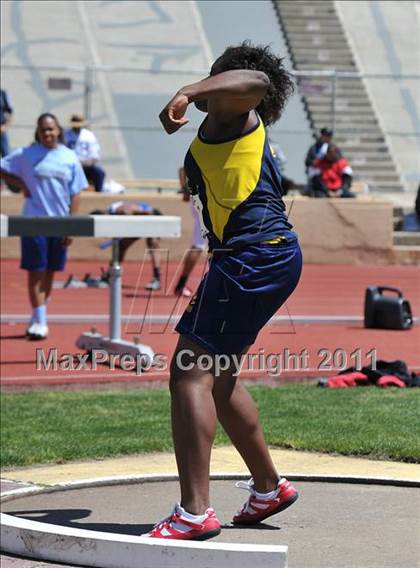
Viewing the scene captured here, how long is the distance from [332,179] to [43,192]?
11.6 metres

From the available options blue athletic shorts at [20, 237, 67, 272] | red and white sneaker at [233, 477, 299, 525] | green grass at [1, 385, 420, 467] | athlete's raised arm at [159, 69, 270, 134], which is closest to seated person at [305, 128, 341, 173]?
blue athletic shorts at [20, 237, 67, 272]

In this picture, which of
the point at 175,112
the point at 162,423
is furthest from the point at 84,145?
the point at 175,112

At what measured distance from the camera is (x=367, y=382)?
9875 mm

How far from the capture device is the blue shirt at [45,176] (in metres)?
12.4

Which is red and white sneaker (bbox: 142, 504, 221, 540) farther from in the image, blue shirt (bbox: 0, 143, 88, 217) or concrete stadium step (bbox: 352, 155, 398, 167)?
concrete stadium step (bbox: 352, 155, 398, 167)

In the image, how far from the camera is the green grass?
7.46m

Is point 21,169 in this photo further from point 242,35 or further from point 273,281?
point 273,281

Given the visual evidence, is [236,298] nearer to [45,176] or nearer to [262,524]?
[262,524]

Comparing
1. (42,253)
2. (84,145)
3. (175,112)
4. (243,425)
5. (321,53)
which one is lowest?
(243,425)

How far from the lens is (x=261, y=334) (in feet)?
41.5

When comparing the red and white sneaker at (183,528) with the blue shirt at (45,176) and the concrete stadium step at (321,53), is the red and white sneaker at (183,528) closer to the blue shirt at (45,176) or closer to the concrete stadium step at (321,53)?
the blue shirt at (45,176)

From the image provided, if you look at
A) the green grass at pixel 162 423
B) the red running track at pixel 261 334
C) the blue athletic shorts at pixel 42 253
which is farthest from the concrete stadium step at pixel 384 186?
the green grass at pixel 162 423

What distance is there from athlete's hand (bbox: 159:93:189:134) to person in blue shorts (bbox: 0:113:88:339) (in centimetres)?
740

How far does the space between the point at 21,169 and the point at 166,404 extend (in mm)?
3999
